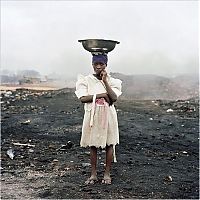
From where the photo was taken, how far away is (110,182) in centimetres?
489

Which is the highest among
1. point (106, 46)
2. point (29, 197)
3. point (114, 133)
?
point (106, 46)

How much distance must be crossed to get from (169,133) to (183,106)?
4401mm

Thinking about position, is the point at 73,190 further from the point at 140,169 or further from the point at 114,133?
the point at 140,169

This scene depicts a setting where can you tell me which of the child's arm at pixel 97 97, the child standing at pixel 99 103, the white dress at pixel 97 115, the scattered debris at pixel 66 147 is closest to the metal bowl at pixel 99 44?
the child standing at pixel 99 103

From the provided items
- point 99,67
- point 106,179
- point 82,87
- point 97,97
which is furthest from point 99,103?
point 106,179

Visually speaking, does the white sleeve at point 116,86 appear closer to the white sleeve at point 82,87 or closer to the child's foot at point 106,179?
the white sleeve at point 82,87

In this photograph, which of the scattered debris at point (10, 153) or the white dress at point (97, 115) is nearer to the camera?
the white dress at point (97, 115)

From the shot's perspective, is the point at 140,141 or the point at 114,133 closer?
the point at 114,133

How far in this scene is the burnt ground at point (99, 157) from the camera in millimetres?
4730

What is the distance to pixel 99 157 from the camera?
246 inches

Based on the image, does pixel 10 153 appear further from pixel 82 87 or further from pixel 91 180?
pixel 82 87

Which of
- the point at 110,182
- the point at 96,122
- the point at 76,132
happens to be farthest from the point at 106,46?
the point at 76,132

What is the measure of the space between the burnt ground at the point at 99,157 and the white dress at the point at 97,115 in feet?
1.63

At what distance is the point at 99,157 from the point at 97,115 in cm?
157
